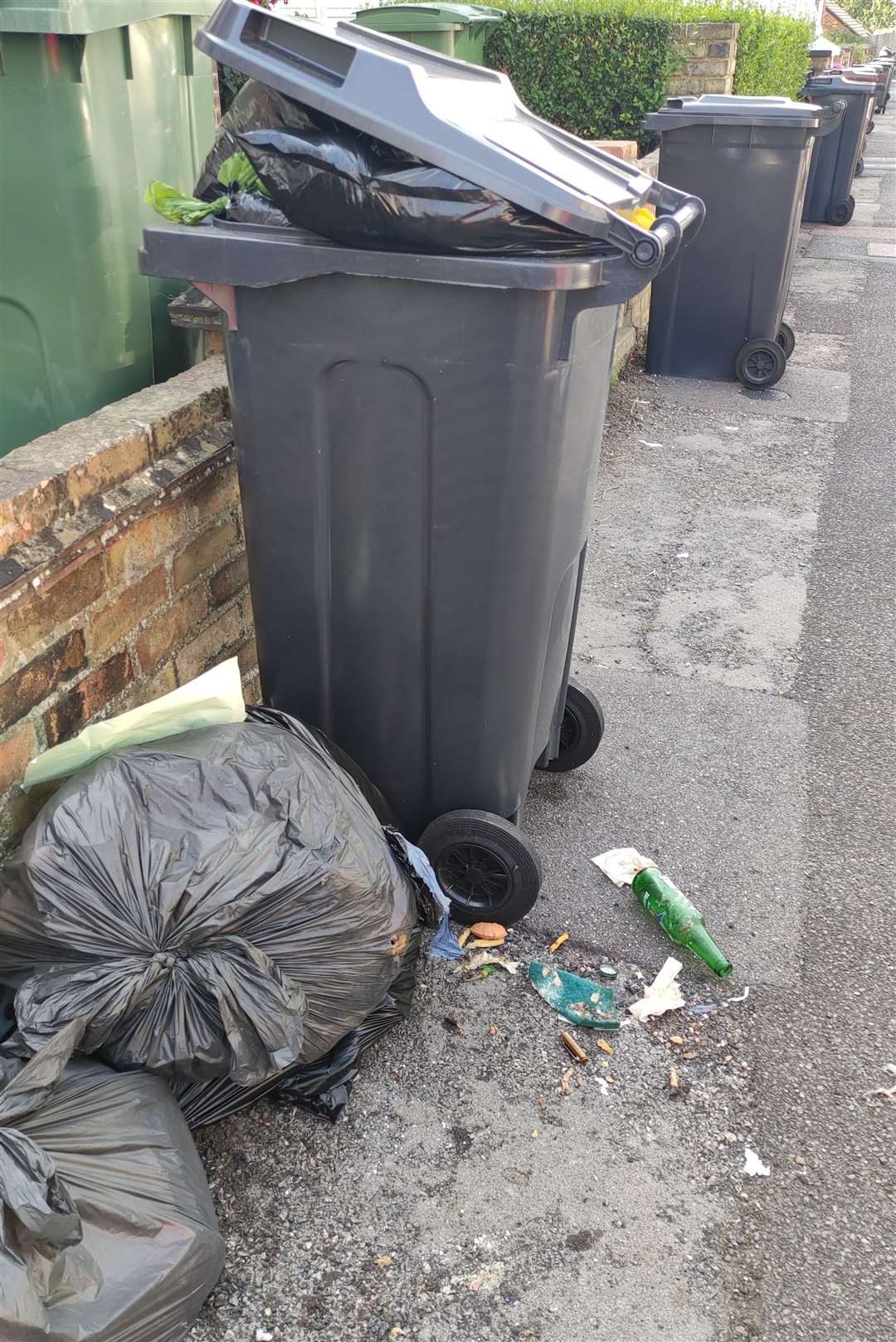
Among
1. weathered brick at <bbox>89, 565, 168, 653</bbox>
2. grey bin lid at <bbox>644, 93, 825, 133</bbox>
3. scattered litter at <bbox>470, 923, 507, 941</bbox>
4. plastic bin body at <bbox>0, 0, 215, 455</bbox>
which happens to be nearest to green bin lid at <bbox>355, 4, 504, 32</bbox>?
grey bin lid at <bbox>644, 93, 825, 133</bbox>

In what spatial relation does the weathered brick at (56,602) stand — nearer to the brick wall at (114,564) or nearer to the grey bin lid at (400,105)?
the brick wall at (114,564)

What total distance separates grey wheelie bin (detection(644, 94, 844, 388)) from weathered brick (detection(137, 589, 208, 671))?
13.6 ft

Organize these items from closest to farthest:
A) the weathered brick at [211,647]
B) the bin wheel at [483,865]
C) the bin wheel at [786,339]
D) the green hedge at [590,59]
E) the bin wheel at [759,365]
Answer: the bin wheel at [483,865] < the weathered brick at [211,647] < the bin wheel at [759,365] < the bin wheel at [786,339] < the green hedge at [590,59]

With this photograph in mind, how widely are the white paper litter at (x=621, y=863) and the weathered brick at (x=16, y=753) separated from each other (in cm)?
139

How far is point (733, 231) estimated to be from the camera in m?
6.18

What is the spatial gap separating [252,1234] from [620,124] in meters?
8.01

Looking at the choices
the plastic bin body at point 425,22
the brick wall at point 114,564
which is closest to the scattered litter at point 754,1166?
the brick wall at point 114,564

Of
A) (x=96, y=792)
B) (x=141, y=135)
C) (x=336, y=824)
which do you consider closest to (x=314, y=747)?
(x=336, y=824)

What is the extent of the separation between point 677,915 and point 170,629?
1328 millimetres

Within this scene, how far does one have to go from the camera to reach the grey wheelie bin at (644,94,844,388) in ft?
19.5

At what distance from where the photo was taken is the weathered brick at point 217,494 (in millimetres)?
2570

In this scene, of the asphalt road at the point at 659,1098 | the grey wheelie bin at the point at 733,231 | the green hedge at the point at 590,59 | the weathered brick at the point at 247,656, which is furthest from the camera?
the green hedge at the point at 590,59

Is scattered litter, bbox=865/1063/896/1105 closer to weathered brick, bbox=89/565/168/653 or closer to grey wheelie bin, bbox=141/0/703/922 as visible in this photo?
grey wheelie bin, bbox=141/0/703/922

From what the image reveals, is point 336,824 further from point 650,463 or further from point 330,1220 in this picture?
point 650,463
